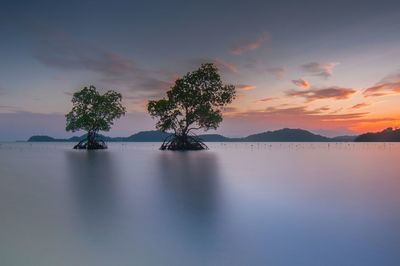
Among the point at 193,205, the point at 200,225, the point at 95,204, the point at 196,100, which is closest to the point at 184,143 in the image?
the point at 196,100

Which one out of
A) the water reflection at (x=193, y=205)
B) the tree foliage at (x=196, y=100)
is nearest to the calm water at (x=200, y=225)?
the water reflection at (x=193, y=205)

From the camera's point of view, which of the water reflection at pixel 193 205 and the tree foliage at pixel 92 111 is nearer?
the water reflection at pixel 193 205

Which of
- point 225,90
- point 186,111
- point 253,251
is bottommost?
point 253,251

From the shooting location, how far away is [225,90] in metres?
56.7

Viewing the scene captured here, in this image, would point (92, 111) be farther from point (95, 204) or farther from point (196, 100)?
point (95, 204)

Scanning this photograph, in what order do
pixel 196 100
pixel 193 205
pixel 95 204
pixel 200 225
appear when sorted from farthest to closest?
1. pixel 196 100
2. pixel 95 204
3. pixel 193 205
4. pixel 200 225

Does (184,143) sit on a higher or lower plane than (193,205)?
higher

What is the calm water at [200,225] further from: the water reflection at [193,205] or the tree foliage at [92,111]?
the tree foliage at [92,111]

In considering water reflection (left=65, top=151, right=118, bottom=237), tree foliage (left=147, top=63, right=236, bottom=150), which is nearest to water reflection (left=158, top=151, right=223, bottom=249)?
water reflection (left=65, top=151, right=118, bottom=237)

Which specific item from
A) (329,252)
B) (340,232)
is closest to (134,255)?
(329,252)

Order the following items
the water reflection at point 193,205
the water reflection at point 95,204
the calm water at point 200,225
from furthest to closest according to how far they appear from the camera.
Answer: the water reflection at point 95,204 < the water reflection at point 193,205 < the calm water at point 200,225

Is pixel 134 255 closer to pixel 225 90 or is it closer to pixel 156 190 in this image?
pixel 156 190

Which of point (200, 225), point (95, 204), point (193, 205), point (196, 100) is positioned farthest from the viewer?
point (196, 100)

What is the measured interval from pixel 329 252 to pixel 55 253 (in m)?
5.80
